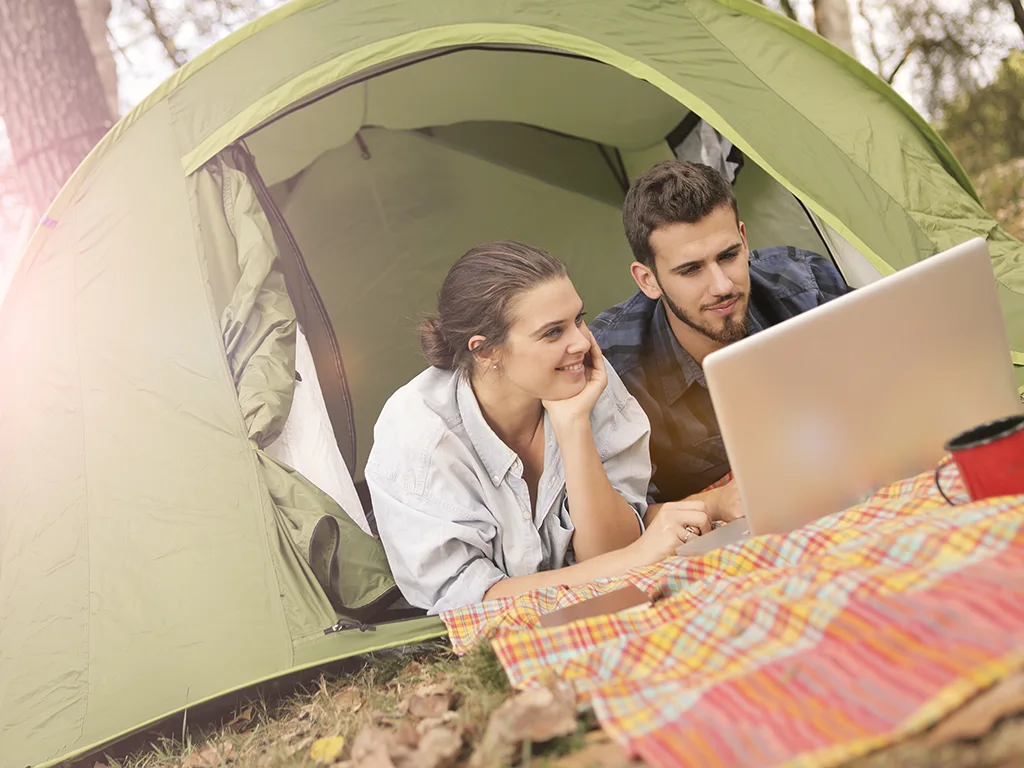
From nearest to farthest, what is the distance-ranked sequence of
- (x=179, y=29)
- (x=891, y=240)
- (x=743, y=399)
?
(x=743, y=399), (x=891, y=240), (x=179, y=29)

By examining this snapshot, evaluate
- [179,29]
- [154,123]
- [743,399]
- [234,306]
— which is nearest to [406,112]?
[154,123]

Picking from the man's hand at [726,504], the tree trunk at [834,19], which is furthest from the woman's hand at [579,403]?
the tree trunk at [834,19]

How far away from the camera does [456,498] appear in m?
1.90

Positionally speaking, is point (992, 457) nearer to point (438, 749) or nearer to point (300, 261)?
point (438, 749)

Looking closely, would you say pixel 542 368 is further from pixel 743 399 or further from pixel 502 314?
pixel 743 399

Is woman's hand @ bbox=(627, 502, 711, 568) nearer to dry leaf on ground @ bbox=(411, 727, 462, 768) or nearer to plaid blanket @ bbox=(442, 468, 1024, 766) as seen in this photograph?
plaid blanket @ bbox=(442, 468, 1024, 766)

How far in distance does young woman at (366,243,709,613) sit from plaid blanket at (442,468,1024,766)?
336 millimetres

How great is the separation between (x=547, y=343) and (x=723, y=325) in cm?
56

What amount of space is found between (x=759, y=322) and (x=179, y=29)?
28.1ft

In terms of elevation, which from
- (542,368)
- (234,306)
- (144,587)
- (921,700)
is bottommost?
(921,700)

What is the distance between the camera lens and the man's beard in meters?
2.26

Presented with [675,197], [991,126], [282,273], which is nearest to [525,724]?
[675,197]

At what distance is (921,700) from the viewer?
0.95 meters

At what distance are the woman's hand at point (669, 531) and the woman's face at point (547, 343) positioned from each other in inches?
13.5
